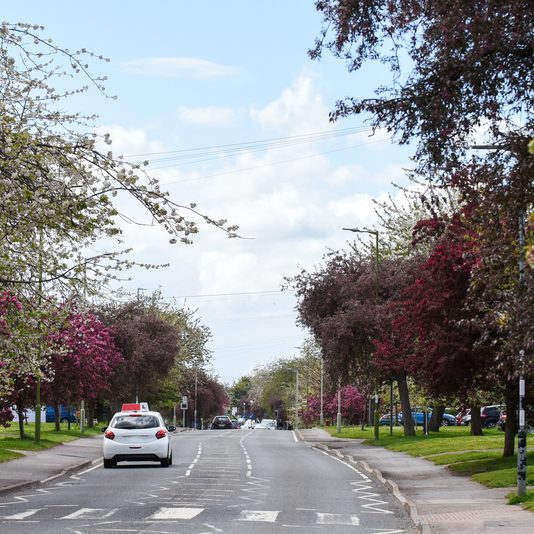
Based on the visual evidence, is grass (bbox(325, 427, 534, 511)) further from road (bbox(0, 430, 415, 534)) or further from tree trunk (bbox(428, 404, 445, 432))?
tree trunk (bbox(428, 404, 445, 432))

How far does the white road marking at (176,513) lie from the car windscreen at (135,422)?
11701mm

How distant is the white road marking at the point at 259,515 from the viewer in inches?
691

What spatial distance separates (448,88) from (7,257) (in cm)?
812

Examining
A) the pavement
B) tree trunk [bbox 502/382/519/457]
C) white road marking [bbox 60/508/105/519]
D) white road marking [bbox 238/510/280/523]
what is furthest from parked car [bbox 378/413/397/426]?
white road marking [bbox 60/508/105/519]

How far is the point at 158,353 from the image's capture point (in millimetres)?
68188

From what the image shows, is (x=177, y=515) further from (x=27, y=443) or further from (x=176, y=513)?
(x=27, y=443)

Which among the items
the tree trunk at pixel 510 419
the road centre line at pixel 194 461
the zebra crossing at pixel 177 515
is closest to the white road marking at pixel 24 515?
the zebra crossing at pixel 177 515

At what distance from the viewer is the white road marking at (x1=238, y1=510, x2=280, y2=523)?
17.5 meters

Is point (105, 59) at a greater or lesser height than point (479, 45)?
greater

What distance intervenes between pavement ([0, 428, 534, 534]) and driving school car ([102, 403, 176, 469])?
4.68 feet

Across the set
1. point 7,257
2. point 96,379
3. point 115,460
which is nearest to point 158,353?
point 96,379

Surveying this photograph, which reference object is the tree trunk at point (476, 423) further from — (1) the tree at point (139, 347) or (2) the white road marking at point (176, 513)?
(2) the white road marking at point (176, 513)

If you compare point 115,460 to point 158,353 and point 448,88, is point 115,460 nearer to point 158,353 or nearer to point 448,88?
point 448,88

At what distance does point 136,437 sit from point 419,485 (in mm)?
8637
